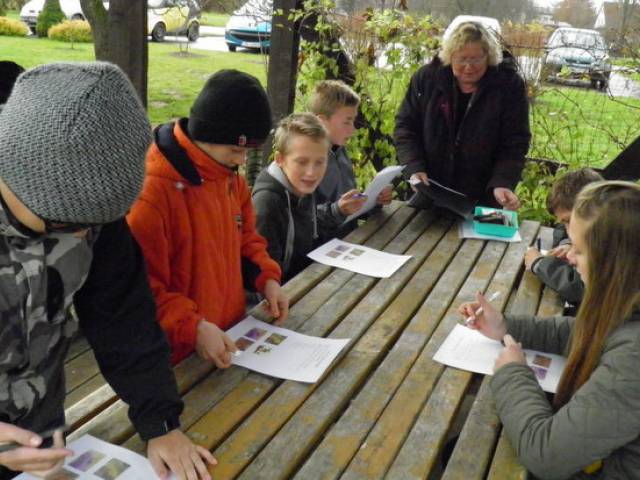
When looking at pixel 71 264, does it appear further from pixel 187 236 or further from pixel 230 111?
pixel 230 111

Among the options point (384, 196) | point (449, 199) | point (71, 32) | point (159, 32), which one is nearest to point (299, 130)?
point (384, 196)

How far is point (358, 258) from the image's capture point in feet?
8.20

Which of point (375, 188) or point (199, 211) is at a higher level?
point (199, 211)

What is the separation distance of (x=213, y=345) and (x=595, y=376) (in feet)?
2.95

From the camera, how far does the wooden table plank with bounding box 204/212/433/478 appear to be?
4.24 ft

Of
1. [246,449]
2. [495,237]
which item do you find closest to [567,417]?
[246,449]

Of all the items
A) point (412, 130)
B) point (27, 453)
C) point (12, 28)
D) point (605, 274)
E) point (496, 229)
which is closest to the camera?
point (27, 453)

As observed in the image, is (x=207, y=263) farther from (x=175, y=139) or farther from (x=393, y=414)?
(x=393, y=414)

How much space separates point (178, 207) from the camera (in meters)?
1.68

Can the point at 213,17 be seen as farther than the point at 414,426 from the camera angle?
Yes

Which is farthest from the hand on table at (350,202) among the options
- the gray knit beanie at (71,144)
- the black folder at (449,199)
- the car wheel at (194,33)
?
the car wheel at (194,33)

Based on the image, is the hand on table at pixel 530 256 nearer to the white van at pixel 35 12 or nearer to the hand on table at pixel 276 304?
the hand on table at pixel 276 304

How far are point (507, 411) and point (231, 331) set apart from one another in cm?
79

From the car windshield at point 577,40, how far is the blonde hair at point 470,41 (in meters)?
2.18
